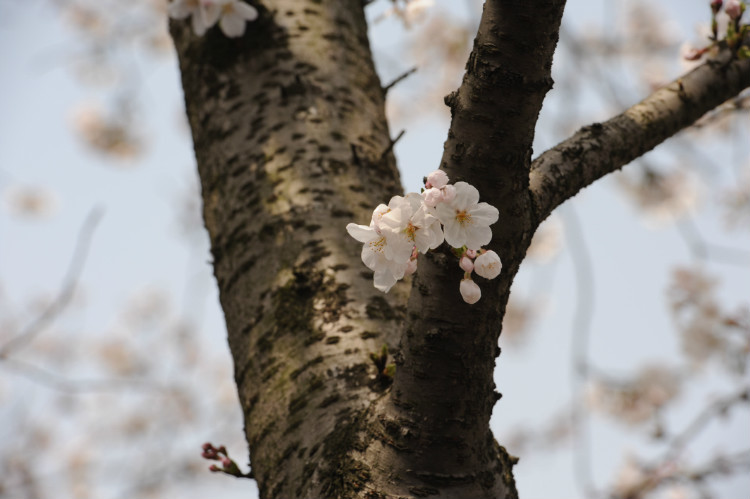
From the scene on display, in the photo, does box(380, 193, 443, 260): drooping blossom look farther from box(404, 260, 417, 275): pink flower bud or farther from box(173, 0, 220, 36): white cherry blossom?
box(173, 0, 220, 36): white cherry blossom

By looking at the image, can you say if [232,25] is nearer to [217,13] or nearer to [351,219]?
[217,13]

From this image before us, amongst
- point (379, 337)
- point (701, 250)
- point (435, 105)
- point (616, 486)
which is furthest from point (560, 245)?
point (379, 337)

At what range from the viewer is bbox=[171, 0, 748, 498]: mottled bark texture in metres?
0.85

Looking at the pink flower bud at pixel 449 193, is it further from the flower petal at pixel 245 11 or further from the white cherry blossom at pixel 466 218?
the flower petal at pixel 245 11

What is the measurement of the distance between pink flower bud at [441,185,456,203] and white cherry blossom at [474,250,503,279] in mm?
96

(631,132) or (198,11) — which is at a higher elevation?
(198,11)

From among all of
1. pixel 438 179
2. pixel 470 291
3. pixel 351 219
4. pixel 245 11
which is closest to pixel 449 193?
pixel 438 179

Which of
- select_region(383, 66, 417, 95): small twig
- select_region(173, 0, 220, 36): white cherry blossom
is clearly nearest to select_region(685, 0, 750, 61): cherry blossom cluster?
select_region(383, 66, 417, 95): small twig

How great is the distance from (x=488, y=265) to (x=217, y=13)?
4.08ft

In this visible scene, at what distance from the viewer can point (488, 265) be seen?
818mm

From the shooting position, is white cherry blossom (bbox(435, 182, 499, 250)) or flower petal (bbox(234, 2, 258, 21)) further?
flower petal (bbox(234, 2, 258, 21))

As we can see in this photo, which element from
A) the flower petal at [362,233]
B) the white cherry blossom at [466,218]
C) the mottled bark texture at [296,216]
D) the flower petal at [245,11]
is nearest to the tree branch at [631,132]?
the white cherry blossom at [466,218]

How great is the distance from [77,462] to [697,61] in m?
10.2

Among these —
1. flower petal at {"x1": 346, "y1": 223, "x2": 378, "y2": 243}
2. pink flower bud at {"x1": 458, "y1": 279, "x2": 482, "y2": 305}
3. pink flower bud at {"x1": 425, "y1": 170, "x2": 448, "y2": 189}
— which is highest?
pink flower bud at {"x1": 425, "y1": 170, "x2": 448, "y2": 189}
